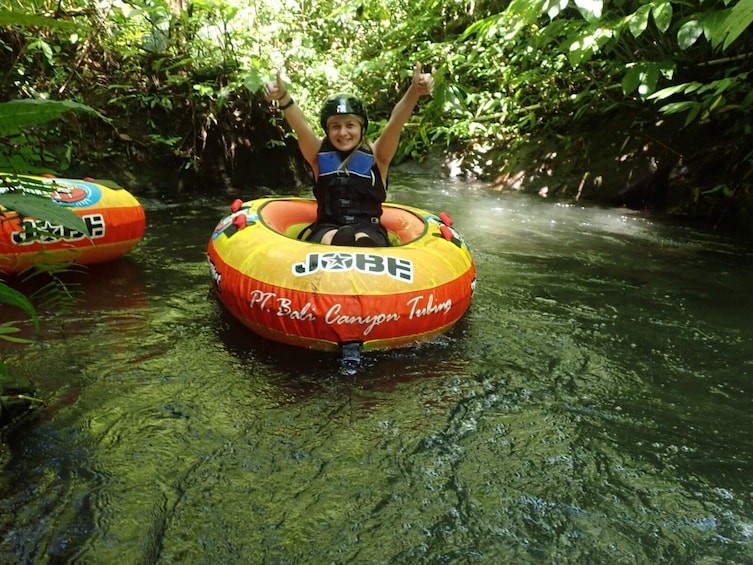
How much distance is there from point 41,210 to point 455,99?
5721 mm

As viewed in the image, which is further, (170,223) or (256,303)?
(170,223)

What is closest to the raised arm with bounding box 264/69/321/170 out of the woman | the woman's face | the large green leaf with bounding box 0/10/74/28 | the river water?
the woman

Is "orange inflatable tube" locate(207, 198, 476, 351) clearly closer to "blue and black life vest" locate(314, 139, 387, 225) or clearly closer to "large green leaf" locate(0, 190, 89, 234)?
"blue and black life vest" locate(314, 139, 387, 225)

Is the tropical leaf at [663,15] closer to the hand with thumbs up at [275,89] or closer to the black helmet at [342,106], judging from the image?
the black helmet at [342,106]

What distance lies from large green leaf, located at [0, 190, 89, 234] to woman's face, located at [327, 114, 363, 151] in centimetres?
270

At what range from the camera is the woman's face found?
360 cm

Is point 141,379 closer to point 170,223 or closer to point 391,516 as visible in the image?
point 391,516

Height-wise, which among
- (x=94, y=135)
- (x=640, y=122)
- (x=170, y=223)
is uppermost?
(x=640, y=122)

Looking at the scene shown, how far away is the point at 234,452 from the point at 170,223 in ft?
12.6

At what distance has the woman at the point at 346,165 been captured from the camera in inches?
140

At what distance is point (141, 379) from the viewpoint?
2570 mm

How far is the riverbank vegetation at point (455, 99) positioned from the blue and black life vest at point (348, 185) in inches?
61.7

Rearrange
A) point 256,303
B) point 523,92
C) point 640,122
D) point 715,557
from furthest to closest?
1. point 523,92
2. point 640,122
3. point 256,303
4. point 715,557

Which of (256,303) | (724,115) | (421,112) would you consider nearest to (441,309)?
(256,303)
